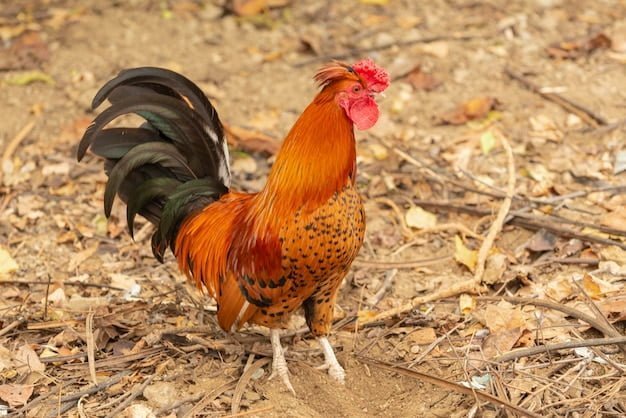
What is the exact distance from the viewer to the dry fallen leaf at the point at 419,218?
5.15m

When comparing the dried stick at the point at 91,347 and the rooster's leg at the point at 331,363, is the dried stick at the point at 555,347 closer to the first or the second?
the rooster's leg at the point at 331,363

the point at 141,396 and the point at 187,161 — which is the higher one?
the point at 187,161

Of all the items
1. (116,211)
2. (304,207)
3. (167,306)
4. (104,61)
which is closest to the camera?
(304,207)

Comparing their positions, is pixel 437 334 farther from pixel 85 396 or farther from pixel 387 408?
pixel 85 396

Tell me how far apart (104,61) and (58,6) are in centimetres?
122

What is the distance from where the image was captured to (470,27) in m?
7.29

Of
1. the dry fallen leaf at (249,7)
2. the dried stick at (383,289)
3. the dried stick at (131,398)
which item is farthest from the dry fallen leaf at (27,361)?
the dry fallen leaf at (249,7)

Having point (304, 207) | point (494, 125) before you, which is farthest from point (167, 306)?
point (494, 125)

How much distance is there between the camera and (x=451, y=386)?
3682mm

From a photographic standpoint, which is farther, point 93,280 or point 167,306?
point 93,280

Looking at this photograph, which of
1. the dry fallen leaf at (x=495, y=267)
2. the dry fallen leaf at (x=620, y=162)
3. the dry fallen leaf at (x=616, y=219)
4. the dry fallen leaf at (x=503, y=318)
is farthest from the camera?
the dry fallen leaf at (x=620, y=162)

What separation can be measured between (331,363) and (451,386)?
0.74 m

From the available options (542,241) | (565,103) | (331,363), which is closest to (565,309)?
(542,241)

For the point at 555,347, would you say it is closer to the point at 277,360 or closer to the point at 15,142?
the point at 277,360
